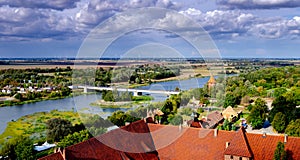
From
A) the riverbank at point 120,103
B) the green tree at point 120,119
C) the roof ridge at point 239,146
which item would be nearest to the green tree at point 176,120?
the green tree at point 120,119

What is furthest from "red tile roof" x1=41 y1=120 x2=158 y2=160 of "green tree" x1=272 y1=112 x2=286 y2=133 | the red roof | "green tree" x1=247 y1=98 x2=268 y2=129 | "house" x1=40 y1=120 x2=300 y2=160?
"green tree" x1=247 y1=98 x2=268 y2=129

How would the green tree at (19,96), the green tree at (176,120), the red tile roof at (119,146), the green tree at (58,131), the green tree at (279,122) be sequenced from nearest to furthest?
the red tile roof at (119,146) → the green tree at (58,131) → the green tree at (176,120) → the green tree at (279,122) → the green tree at (19,96)

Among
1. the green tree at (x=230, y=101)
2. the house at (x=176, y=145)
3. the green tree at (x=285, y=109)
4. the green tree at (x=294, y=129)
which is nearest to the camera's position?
the house at (x=176, y=145)

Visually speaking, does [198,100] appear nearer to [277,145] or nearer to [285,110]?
[285,110]

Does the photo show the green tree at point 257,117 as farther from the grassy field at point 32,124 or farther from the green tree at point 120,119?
the grassy field at point 32,124

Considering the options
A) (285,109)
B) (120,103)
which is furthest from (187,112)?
(120,103)

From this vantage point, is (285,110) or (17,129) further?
(17,129)

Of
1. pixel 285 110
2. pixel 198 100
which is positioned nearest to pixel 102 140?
pixel 285 110
